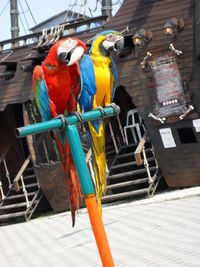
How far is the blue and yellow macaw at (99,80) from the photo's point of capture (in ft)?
15.6

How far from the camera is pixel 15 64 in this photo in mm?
13461

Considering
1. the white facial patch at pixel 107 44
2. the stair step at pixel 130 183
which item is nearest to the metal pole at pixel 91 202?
the white facial patch at pixel 107 44

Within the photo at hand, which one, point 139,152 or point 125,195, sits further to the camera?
point 125,195

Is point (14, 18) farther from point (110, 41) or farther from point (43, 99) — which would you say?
point (43, 99)

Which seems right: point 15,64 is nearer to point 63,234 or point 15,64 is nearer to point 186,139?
point 186,139

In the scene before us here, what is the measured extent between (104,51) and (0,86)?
854cm

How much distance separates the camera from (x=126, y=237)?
8.02m

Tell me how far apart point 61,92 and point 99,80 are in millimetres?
781

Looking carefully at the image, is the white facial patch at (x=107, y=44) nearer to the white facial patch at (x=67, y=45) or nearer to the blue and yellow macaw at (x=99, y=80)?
the blue and yellow macaw at (x=99, y=80)

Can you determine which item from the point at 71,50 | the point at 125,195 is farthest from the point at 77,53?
the point at 125,195

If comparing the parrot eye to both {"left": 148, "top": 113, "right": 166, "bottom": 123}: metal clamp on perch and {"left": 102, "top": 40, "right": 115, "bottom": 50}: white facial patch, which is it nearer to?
{"left": 102, "top": 40, "right": 115, "bottom": 50}: white facial patch

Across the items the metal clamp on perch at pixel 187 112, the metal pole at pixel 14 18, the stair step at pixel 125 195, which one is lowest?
the stair step at pixel 125 195

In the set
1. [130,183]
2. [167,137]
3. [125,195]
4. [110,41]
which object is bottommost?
[125,195]

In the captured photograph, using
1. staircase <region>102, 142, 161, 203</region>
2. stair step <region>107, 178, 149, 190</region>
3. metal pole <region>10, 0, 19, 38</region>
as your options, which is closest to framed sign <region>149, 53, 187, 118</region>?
staircase <region>102, 142, 161, 203</region>
